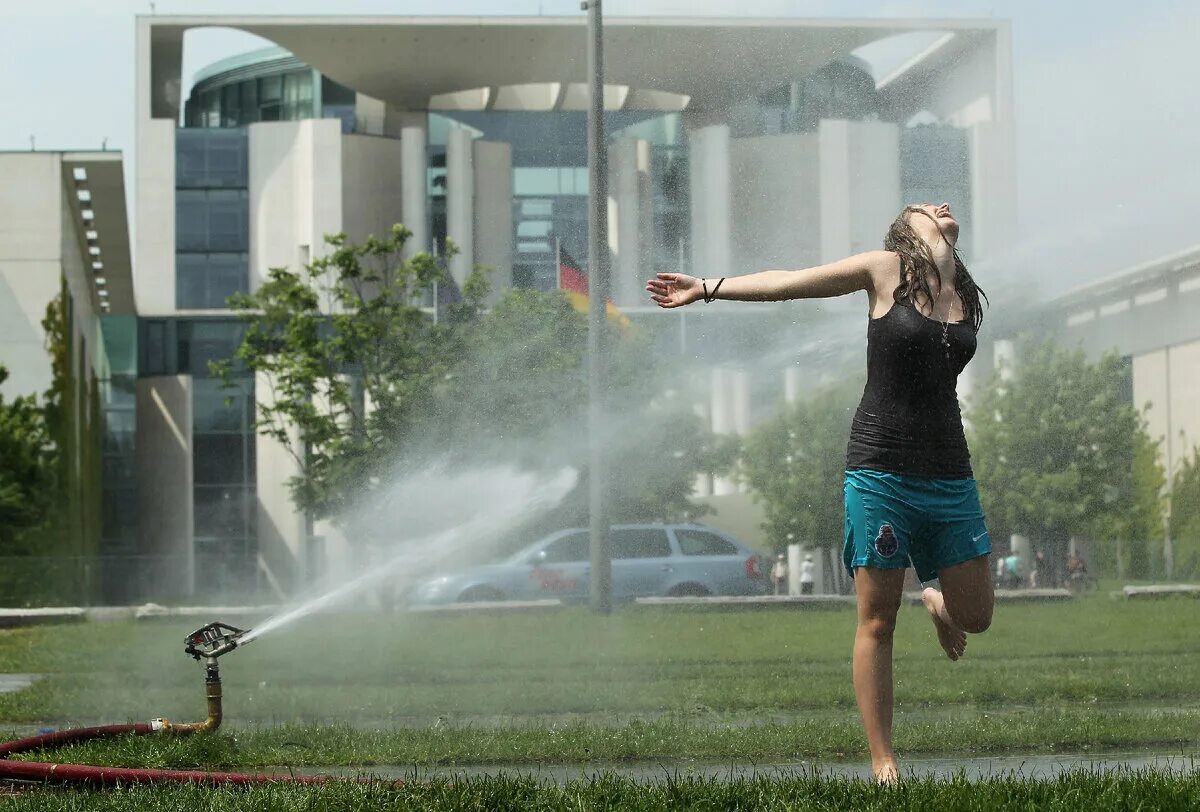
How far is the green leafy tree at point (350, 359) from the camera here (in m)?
24.0

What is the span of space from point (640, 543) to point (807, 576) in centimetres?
186

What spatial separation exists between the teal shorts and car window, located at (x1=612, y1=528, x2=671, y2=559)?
39.2 ft

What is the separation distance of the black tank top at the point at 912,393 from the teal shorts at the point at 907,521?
4 centimetres

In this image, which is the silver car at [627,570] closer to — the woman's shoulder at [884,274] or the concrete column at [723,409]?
the concrete column at [723,409]

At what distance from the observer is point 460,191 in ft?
170

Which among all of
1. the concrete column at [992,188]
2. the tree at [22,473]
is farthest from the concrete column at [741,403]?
the tree at [22,473]

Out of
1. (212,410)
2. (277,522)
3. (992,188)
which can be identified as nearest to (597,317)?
(992,188)

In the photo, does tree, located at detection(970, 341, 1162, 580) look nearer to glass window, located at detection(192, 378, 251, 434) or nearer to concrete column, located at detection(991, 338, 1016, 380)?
concrete column, located at detection(991, 338, 1016, 380)

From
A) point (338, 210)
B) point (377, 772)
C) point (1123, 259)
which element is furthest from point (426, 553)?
point (338, 210)

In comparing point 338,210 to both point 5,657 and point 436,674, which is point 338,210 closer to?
point 5,657

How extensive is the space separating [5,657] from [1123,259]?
33.3 ft

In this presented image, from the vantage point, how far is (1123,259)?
10.9 m

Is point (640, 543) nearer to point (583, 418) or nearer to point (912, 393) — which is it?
point (583, 418)

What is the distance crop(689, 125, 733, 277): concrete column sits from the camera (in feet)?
42.8
